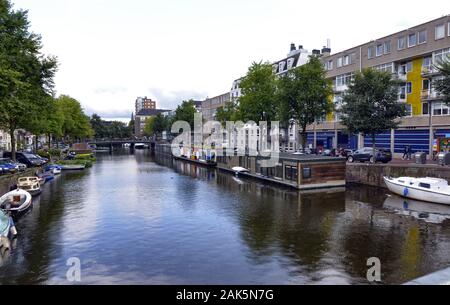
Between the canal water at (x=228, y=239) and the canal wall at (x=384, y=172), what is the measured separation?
9.55 feet

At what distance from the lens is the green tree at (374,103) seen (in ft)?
157

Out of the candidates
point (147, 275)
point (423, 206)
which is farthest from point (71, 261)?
point (423, 206)

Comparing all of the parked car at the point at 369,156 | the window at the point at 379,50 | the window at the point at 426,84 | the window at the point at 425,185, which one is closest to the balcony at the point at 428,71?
the window at the point at 426,84

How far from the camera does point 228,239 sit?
24.7 meters

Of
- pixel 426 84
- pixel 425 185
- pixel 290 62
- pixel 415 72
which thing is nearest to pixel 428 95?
pixel 426 84

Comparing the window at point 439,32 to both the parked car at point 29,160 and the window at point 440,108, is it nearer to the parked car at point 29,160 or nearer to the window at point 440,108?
the window at point 440,108

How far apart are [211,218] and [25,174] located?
29.0 m

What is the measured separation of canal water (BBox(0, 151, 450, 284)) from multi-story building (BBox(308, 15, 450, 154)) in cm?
2177

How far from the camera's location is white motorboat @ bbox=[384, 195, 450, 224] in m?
30.3

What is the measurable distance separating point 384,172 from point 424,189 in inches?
353

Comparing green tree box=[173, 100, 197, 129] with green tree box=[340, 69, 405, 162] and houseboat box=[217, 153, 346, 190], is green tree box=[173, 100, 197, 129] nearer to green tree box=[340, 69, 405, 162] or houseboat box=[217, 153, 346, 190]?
houseboat box=[217, 153, 346, 190]

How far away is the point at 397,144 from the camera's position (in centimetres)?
6338

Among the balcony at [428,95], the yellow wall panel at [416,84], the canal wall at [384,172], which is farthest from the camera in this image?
the yellow wall panel at [416,84]

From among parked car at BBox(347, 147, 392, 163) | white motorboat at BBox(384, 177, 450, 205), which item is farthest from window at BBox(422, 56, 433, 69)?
white motorboat at BBox(384, 177, 450, 205)
